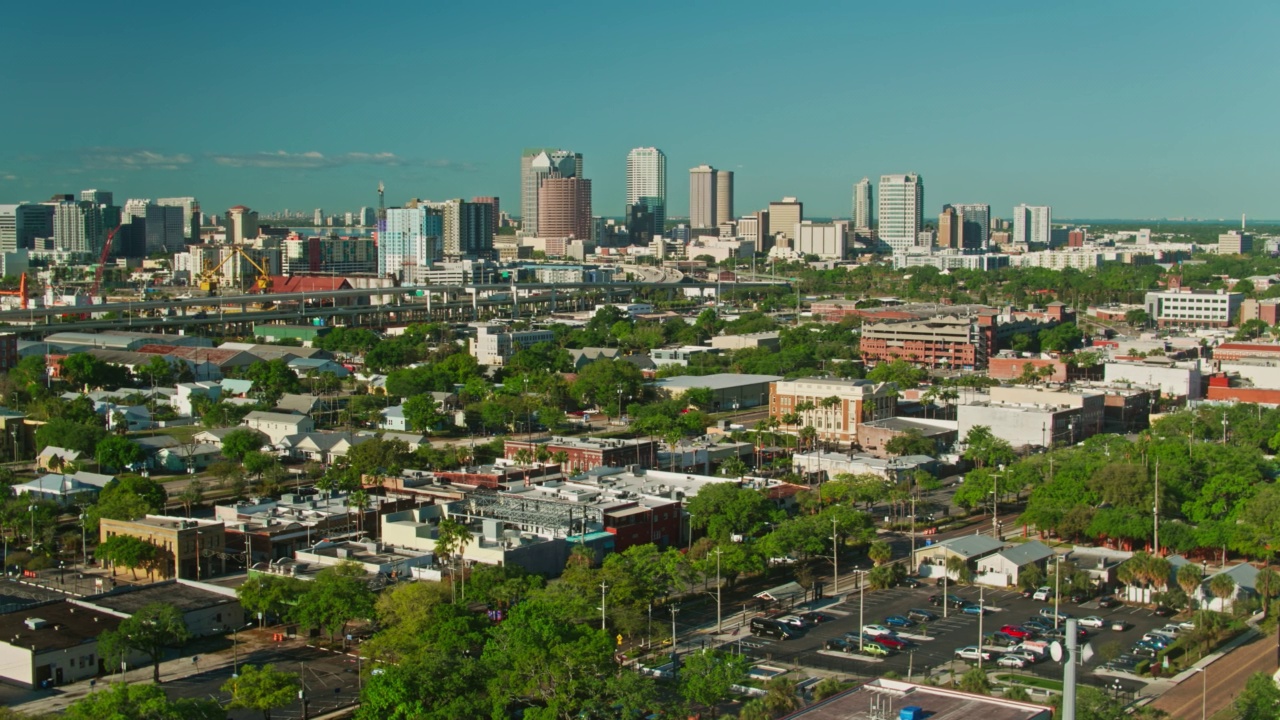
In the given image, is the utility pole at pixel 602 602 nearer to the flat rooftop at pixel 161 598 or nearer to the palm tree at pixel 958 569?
the flat rooftop at pixel 161 598

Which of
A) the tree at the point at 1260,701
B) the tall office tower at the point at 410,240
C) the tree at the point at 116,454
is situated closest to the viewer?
the tree at the point at 1260,701

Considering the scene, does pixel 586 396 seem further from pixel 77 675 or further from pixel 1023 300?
pixel 1023 300

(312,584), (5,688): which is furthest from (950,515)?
(5,688)

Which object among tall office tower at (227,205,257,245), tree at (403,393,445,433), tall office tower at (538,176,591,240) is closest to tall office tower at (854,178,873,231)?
tall office tower at (538,176,591,240)

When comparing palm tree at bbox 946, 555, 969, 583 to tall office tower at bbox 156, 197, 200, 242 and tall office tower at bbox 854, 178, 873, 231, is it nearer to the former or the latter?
tall office tower at bbox 156, 197, 200, 242

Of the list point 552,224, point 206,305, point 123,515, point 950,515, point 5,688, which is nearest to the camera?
point 5,688

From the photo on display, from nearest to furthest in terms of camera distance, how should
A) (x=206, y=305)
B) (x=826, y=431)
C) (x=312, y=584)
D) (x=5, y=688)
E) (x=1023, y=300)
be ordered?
(x=5, y=688) < (x=312, y=584) < (x=826, y=431) < (x=206, y=305) < (x=1023, y=300)

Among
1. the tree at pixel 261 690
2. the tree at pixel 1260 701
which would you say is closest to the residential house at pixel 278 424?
the tree at pixel 261 690
